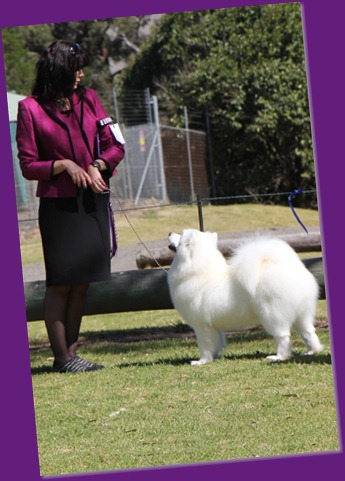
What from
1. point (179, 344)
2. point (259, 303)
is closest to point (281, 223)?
point (179, 344)

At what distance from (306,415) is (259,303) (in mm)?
1488

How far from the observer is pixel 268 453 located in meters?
3.78

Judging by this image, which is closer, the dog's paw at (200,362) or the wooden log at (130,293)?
the dog's paw at (200,362)

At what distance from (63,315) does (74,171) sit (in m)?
1.18

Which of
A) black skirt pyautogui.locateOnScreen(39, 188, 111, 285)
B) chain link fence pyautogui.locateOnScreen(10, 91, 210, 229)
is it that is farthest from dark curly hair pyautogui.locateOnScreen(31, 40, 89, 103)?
chain link fence pyautogui.locateOnScreen(10, 91, 210, 229)

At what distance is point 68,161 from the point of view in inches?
194

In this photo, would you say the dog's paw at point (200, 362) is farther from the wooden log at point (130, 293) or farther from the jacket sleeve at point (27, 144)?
the jacket sleeve at point (27, 144)

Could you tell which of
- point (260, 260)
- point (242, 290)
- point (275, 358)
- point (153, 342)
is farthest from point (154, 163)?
point (275, 358)

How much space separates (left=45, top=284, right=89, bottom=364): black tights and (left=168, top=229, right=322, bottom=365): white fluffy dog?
2.41 ft

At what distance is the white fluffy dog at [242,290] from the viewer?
5.47m

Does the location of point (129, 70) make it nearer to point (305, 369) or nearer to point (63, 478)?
point (305, 369)

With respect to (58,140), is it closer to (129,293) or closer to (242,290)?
(242,290)

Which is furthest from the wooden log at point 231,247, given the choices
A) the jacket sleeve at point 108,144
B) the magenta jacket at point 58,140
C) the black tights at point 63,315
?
the magenta jacket at point 58,140

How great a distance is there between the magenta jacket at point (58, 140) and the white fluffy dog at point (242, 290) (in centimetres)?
106
